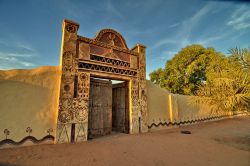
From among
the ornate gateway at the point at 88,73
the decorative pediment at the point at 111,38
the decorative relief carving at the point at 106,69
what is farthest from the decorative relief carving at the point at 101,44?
the decorative relief carving at the point at 106,69

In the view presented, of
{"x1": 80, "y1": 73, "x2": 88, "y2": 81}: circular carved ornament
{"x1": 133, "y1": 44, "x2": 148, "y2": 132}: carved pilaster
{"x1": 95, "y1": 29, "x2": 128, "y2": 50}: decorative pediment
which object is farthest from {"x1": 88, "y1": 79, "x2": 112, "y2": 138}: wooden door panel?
{"x1": 95, "y1": 29, "x2": 128, "y2": 50}: decorative pediment

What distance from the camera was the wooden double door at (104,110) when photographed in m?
6.32

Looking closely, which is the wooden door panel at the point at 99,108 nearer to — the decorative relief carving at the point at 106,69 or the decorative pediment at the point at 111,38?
the decorative relief carving at the point at 106,69

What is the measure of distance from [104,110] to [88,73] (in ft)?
6.79

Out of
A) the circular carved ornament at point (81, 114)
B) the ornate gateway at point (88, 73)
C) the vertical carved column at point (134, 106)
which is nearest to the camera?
the ornate gateway at point (88, 73)

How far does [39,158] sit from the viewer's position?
342cm

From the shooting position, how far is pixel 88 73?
5.78m

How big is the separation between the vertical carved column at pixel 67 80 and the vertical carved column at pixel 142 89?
3394mm

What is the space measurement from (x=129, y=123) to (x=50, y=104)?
3646 mm

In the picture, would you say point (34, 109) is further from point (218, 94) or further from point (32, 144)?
point (218, 94)

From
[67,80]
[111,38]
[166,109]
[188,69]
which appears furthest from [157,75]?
[67,80]

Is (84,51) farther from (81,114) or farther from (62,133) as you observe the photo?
(62,133)

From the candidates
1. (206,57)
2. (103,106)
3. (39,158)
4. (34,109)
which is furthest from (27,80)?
(206,57)

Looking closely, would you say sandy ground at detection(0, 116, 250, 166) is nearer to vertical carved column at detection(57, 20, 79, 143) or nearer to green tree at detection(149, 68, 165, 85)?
vertical carved column at detection(57, 20, 79, 143)
